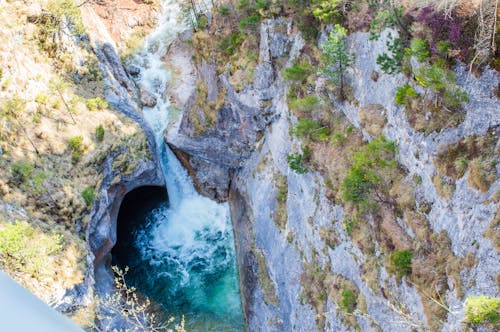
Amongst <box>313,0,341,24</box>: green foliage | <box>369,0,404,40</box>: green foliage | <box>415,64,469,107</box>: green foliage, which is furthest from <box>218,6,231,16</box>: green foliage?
<box>415,64,469,107</box>: green foliage

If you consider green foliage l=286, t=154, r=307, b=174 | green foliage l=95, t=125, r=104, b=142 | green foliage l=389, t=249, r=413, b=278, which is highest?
green foliage l=95, t=125, r=104, b=142

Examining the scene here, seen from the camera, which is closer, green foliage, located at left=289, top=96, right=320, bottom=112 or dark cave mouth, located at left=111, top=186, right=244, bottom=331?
green foliage, located at left=289, top=96, right=320, bottom=112

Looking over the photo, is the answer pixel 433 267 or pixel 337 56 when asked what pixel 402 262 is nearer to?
pixel 433 267

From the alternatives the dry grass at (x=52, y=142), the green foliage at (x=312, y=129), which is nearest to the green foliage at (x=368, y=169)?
the green foliage at (x=312, y=129)

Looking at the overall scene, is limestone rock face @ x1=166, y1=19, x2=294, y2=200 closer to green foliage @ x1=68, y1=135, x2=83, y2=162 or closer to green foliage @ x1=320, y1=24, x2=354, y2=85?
green foliage @ x1=320, y1=24, x2=354, y2=85

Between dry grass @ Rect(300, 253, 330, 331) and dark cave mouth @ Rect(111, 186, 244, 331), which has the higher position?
dry grass @ Rect(300, 253, 330, 331)

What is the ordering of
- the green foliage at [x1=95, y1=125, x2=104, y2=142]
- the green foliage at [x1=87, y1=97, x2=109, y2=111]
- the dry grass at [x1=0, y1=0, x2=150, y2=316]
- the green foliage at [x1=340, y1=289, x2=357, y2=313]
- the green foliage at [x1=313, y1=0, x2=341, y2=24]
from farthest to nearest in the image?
the green foliage at [x1=87, y1=97, x2=109, y2=111]
the green foliage at [x1=95, y1=125, x2=104, y2=142]
the dry grass at [x1=0, y1=0, x2=150, y2=316]
the green foliage at [x1=313, y1=0, x2=341, y2=24]
the green foliage at [x1=340, y1=289, x2=357, y2=313]

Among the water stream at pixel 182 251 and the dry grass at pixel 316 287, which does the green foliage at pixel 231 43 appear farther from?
the dry grass at pixel 316 287
